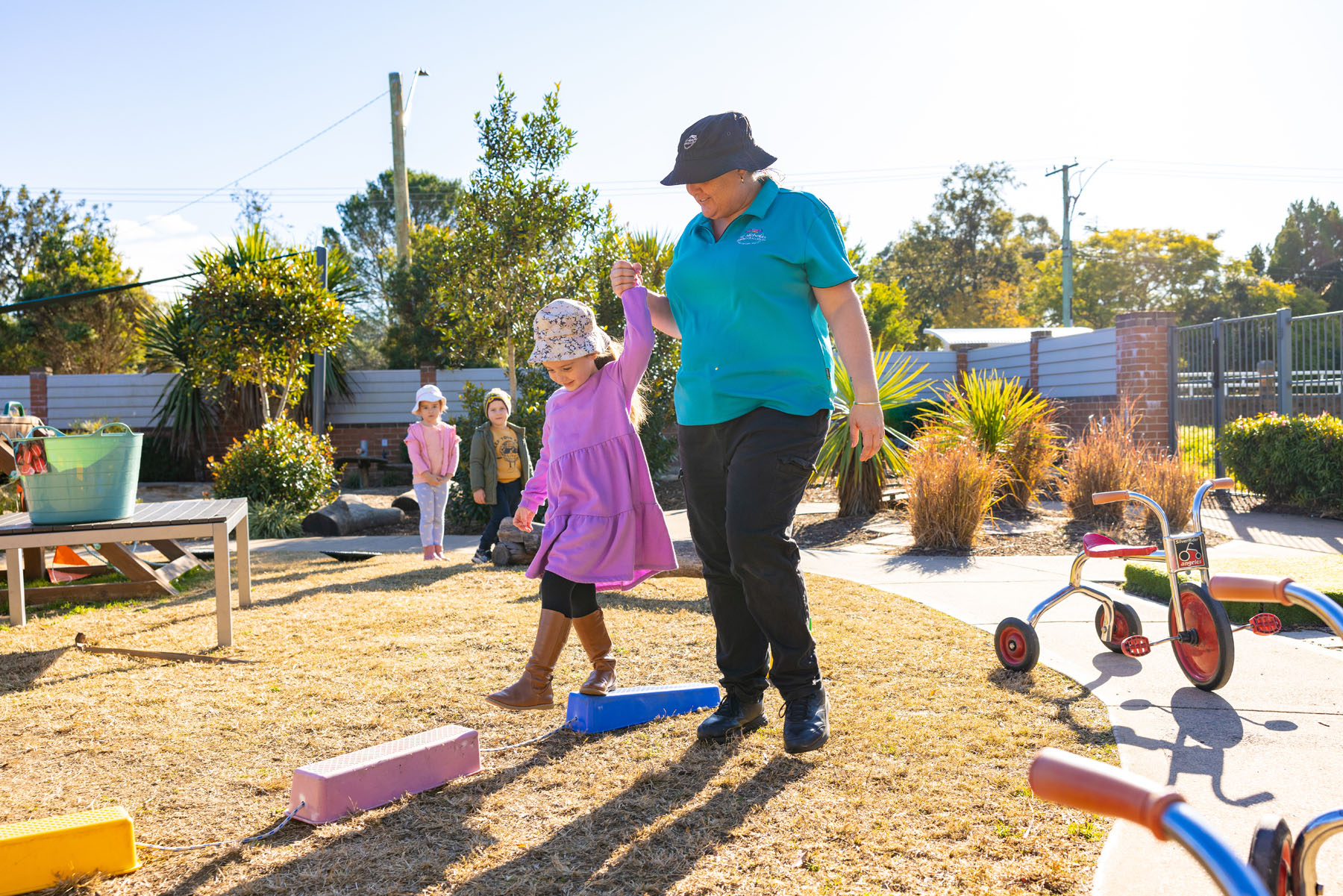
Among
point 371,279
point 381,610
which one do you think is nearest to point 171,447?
point 381,610

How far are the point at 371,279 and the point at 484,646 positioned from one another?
46.5 meters

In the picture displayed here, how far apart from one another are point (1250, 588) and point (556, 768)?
2.12 m

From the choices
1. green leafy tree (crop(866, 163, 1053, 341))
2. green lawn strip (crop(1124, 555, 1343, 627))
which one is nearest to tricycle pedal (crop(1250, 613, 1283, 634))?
green lawn strip (crop(1124, 555, 1343, 627))

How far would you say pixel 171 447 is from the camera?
54.3 ft

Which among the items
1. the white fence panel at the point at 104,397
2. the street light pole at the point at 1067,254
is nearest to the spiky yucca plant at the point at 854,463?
the white fence panel at the point at 104,397

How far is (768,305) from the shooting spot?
2857 millimetres

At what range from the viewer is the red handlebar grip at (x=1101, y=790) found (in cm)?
88

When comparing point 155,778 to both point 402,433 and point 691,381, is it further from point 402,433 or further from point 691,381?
point 402,433

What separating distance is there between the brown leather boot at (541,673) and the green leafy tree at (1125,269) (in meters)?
47.5

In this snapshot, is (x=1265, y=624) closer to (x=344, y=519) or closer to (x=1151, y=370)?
(x=344, y=519)

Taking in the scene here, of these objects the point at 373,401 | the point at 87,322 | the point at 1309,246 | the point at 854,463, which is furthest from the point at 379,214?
the point at 1309,246

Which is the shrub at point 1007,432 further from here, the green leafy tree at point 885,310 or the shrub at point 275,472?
the green leafy tree at point 885,310

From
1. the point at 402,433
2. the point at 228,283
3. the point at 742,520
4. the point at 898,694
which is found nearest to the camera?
the point at 742,520

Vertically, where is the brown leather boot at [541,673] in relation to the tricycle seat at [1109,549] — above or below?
below
